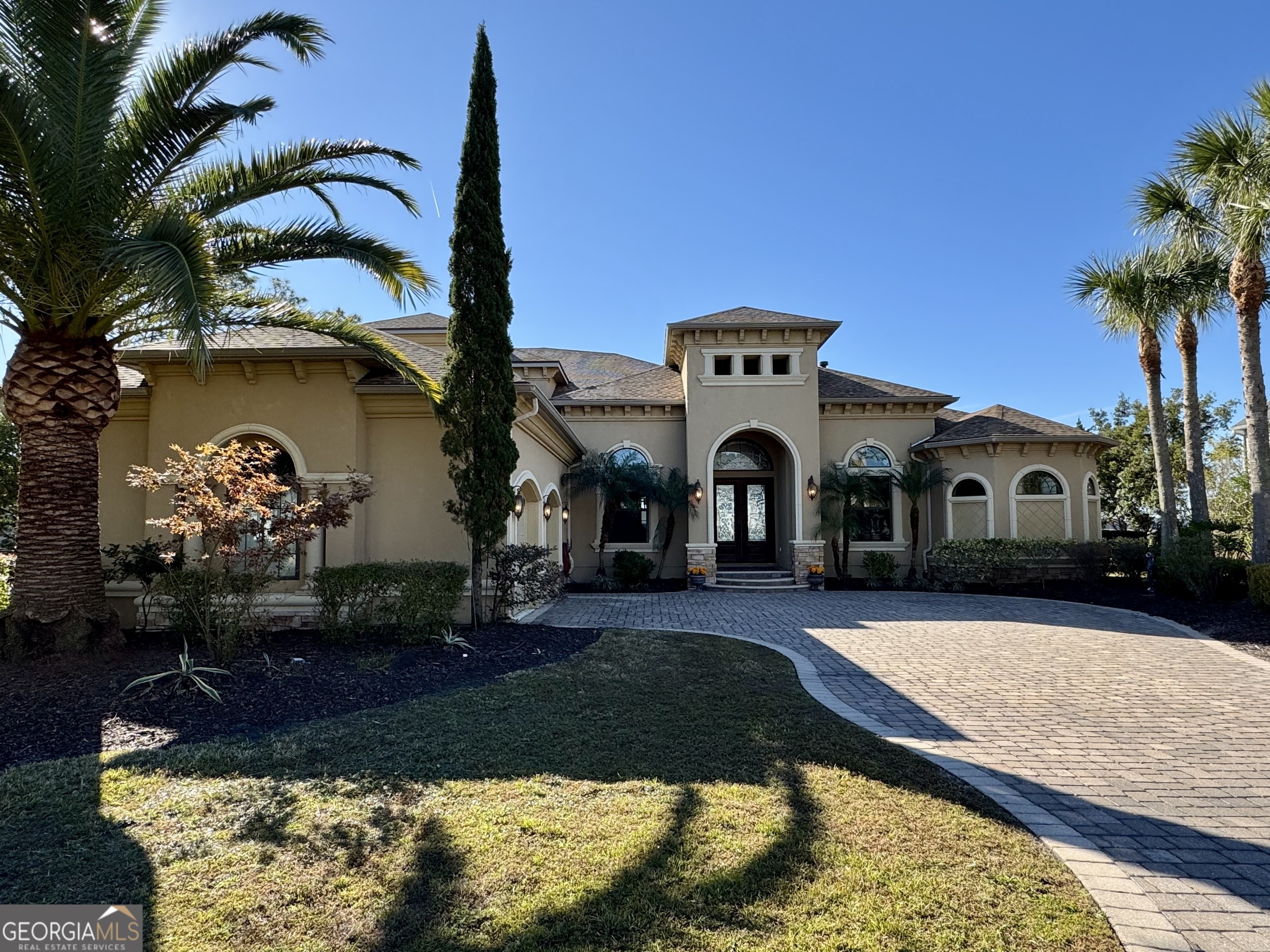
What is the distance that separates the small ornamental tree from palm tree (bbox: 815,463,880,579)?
12.7 meters

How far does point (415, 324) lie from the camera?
63.5 ft

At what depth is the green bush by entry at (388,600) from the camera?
326 inches

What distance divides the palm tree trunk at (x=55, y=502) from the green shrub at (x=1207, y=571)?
17231mm

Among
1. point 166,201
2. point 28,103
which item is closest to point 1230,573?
point 166,201

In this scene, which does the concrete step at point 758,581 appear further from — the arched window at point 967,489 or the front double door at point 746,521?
the arched window at point 967,489

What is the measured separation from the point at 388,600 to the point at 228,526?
227 centimetres

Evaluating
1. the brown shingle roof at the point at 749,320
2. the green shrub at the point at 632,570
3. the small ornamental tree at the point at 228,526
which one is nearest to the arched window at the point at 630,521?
the green shrub at the point at 632,570

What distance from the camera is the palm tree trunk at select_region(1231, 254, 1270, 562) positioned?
11727 mm

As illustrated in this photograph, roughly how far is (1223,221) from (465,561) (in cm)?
1560

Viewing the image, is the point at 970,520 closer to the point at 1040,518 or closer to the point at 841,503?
the point at 1040,518

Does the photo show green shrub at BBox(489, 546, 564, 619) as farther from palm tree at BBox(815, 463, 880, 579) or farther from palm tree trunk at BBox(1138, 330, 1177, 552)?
palm tree trunk at BBox(1138, 330, 1177, 552)

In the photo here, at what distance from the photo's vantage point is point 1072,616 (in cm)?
1209

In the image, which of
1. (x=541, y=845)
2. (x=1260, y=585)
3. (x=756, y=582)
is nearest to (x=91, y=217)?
(x=541, y=845)

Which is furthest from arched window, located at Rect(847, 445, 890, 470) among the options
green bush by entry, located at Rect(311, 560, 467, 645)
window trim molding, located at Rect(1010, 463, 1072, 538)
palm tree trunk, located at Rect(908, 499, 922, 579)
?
green bush by entry, located at Rect(311, 560, 467, 645)
